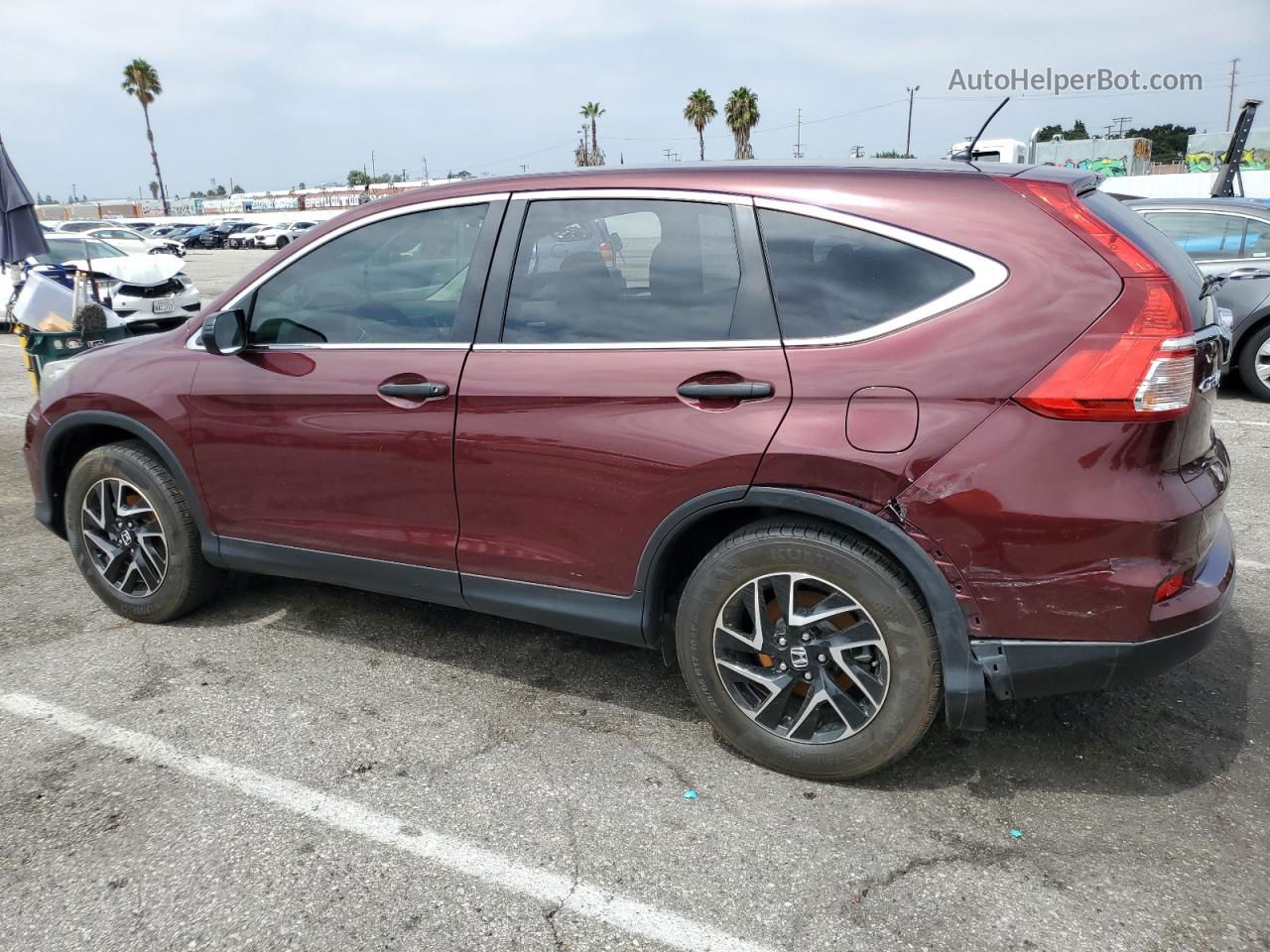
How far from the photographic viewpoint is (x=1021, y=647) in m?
2.48

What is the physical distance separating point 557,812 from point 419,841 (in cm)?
39

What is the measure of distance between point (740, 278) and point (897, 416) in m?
0.62

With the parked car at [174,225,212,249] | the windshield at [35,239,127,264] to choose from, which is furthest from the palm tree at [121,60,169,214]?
the windshield at [35,239,127,264]

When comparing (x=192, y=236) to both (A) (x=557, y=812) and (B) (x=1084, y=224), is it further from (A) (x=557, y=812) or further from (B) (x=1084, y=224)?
(B) (x=1084, y=224)

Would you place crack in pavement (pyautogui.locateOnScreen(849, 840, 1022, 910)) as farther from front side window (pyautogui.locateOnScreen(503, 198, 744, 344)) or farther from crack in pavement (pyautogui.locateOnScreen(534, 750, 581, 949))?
front side window (pyautogui.locateOnScreen(503, 198, 744, 344))

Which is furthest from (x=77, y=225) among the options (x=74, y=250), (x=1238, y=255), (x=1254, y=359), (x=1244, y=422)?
(x=1244, y=422)

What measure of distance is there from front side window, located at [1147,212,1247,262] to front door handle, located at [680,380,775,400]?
24.3 ft

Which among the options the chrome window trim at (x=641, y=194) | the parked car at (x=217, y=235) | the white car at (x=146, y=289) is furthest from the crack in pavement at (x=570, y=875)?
the parked car at (x=217, y=235)

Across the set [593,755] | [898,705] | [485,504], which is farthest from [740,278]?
[593,755]

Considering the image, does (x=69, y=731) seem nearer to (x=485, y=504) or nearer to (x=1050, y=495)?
(x=485, y=504)

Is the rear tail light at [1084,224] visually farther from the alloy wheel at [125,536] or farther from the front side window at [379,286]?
the alloy wheel at [125,536]

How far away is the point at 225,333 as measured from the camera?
11.2ft

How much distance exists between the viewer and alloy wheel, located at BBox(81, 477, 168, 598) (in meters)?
3.89

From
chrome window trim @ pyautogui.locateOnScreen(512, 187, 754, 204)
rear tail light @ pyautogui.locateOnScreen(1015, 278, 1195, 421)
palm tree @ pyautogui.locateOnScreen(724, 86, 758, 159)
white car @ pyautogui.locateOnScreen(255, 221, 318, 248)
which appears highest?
palm tree @ pyautogui.locateOnScreen(724, 86, 758, 159)
